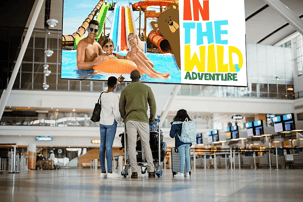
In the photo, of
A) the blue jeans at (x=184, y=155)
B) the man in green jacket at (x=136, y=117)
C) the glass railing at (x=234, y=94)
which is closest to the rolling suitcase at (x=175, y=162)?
the blue jeans at (x=184, y=155)

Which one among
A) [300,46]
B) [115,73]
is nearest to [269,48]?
[300,46]

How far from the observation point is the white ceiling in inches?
900

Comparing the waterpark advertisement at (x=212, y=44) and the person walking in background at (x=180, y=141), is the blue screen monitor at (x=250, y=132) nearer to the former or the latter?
the waterpark advertisement at (x=212, y=44)

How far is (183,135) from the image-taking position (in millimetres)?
6066

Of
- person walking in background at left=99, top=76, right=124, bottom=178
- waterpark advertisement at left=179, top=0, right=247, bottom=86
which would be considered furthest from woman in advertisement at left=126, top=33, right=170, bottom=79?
person walking in background at left=99, top=76, right=124, bottom=178

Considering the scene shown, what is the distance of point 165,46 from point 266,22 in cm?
1885

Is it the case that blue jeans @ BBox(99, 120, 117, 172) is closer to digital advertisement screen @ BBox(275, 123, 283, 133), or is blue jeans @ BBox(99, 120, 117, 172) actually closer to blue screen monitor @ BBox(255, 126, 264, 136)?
digital advertisement screen @ BBox(275, 123, 283, 133)

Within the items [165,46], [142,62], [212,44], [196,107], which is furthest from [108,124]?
[196,107]

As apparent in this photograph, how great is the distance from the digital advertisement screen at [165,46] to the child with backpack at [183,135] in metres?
3.88

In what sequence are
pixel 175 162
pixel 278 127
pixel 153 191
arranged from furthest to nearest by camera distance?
pixel 278 127, pixel 175 162, pixel 153 191

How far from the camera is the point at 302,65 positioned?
34.2m

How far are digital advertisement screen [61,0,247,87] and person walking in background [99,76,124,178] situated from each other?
4.27 metres

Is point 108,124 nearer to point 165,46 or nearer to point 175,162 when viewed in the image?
point 175,162

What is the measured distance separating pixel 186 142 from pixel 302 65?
32034mm
